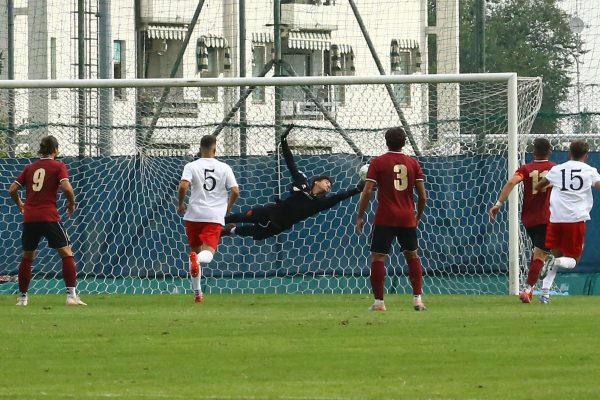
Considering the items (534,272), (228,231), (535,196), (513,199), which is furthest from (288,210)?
(534,272)

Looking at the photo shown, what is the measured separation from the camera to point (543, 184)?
17.0m

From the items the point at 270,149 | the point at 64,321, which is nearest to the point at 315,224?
the point at 270,149

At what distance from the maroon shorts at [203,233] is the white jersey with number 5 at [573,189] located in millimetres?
3954

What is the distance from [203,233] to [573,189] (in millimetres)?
4332

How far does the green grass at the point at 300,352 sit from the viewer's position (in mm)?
9414

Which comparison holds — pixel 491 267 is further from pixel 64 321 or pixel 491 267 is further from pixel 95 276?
pixel 64 321

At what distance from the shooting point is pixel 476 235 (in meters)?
20.8

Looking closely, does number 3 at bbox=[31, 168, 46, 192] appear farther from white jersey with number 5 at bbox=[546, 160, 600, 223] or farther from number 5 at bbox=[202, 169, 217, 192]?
white jersey with number 5 at bbox=[546, 160, 600, 223]

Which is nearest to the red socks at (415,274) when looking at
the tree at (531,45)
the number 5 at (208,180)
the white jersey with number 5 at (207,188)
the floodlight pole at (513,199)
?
the white jersey with number 5 at (207,188)

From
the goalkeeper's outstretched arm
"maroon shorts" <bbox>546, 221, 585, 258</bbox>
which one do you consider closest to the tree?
the goalkeeper's outstretched arm

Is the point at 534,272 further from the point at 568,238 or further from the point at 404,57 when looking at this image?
the point at 404,57

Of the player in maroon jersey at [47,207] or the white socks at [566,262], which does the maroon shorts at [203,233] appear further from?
the white socks at [566,262]

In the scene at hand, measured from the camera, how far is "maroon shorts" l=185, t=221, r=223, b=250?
17188 mm

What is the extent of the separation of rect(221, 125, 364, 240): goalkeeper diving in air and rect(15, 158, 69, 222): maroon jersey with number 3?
370 centimetres
